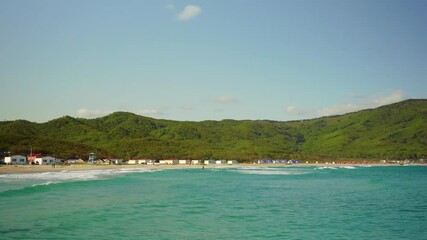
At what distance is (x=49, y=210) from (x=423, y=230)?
67.1 feet

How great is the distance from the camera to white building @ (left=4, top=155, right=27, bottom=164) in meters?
110

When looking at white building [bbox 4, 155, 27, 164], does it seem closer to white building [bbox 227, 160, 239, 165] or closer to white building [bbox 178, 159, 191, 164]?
white building [bbox 178, 159, 191, 164]

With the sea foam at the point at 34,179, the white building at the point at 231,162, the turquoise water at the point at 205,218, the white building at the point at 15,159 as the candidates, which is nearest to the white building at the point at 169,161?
the white building at the point at 231,162

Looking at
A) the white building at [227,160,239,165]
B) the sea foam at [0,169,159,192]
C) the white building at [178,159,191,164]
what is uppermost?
the white building at [178,159,191,164]

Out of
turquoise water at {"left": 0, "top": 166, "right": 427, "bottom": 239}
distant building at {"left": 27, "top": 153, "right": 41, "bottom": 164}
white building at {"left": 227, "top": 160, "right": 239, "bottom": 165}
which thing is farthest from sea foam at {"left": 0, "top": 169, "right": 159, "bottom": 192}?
white building at {"left": 227, "top": 160, "right": 239, "bottom": 165}

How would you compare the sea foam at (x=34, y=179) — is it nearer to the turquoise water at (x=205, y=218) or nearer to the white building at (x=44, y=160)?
the turquoise water at (x=205, y=218)

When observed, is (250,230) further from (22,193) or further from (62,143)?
(62,143)

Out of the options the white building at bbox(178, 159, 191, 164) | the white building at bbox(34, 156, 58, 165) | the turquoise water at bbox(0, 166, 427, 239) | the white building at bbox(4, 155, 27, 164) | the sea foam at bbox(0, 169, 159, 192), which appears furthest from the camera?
the white building at bbox(178, 159, 191, 164)

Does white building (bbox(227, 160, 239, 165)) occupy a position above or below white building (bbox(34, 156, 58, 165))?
below

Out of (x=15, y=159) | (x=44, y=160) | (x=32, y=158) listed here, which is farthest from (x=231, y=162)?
(x=15, y=159)

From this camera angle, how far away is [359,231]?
21.1m

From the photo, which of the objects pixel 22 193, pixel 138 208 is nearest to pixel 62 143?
pixel 22 193

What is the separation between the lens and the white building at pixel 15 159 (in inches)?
4341

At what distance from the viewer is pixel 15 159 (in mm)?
112125
